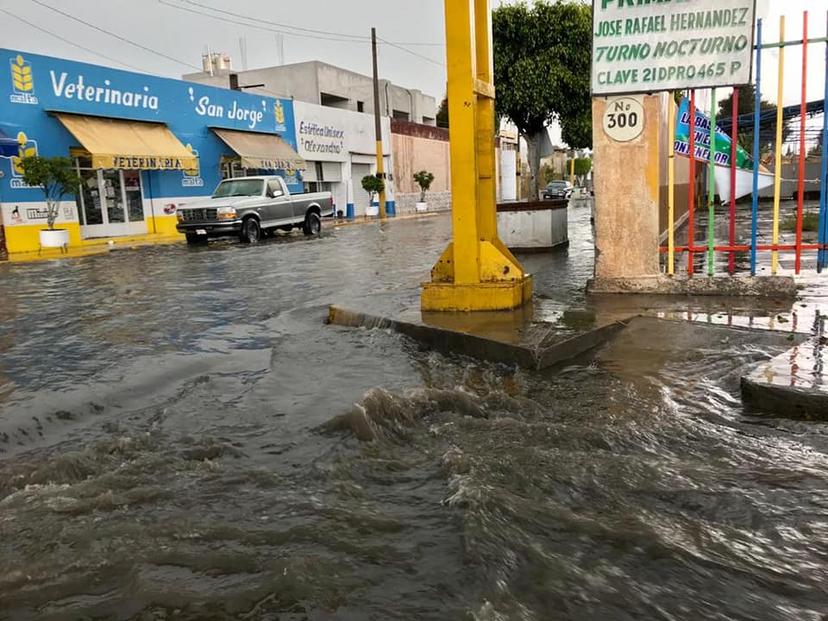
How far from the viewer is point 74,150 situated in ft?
69.1

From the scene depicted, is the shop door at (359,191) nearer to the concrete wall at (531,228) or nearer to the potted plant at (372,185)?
A: the potted plant at (372,185)

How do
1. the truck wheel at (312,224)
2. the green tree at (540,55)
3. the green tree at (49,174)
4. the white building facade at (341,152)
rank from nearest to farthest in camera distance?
1. the green tree at (540,55)
2. the green tree at (49,174)
3. the truck wheel at (312,224)
4. the white building facade at (341,152)

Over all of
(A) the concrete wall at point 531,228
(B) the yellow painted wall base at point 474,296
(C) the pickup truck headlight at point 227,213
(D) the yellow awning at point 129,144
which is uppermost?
(D) the yellow awning at point 129,144

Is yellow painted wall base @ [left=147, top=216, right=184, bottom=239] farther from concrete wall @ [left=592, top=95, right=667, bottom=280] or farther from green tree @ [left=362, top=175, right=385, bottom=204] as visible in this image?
concrete wall @ [left=592, top=95, right=667, bottom=280]

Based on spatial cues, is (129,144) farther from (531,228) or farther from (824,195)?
(824,195)

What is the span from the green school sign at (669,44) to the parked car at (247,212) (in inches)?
526

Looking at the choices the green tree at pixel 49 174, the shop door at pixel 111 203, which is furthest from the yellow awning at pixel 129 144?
the green tree at pixel 49 174

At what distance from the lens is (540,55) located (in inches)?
630

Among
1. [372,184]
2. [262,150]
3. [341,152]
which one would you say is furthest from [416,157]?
[262,150]

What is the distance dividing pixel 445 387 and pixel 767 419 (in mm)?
1910

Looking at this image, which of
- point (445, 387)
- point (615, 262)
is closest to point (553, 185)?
point (615, 262)

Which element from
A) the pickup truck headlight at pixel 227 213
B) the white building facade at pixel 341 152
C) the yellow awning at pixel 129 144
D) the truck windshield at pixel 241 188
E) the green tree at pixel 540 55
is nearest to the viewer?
the green tree at pixel 540 55

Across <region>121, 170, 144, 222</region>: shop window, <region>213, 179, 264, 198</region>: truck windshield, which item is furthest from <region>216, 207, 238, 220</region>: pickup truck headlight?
<region>121, 170, 144, 222</region>: shop window

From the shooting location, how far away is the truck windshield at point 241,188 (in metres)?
19.9
